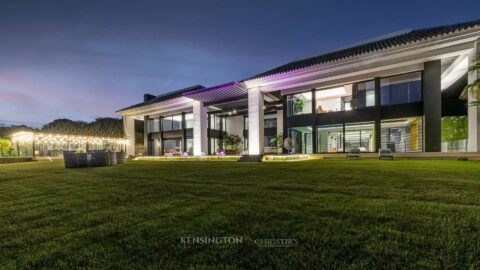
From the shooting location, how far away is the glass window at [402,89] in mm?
13422

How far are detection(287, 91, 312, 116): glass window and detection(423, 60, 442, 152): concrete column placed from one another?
24.1ft

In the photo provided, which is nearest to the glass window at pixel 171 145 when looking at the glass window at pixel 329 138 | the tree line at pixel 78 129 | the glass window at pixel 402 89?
the tree line at pixel 78 129

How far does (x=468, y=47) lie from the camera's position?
10.8 meters

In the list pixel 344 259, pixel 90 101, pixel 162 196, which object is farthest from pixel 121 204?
pixel 90 101

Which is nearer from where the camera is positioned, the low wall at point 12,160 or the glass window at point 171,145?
the low wall at point 12,160

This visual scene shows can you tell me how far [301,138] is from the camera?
62.5 ft

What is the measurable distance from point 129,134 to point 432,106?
34.0 meters

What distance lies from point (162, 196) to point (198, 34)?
2160 cm

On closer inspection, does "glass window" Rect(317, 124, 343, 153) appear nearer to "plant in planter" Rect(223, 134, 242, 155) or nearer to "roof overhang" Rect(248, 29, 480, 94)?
"roof overhang" Rect(248, 29, 480, 94)

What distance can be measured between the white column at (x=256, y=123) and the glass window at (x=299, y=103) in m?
2.87

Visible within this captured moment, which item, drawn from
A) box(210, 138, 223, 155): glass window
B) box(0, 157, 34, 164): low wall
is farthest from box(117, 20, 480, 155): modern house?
box(0, 157, 34, 164): low wall

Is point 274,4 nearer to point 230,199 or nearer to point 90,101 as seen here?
point 230,199

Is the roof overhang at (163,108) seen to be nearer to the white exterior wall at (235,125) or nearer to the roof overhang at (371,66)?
the white exterior wall at (235,125)

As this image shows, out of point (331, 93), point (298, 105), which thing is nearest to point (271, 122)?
point (298, 105)
